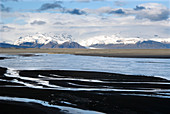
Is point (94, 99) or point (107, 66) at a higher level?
point (94, 99)

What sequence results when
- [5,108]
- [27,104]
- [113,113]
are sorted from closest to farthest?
[113,113], [5,108], [27,104]

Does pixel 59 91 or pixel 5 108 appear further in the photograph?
pixel 59 91

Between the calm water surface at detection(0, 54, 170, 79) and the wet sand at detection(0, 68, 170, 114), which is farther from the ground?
the wet sand at detection(0, 68, 170, 114)

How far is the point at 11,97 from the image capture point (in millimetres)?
16750

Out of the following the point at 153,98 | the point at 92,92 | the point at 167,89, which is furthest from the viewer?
the point at 167,89

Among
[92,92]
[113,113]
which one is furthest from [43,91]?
[113,113]

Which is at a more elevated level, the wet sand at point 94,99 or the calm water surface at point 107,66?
the wet sand at point 94,99

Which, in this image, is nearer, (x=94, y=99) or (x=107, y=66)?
(x=94, y=99)

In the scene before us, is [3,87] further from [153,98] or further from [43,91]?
[153,98]

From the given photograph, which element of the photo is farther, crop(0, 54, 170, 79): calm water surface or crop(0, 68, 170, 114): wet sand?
crop(0, 54, 170, 79): calm water surface

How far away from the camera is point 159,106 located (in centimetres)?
1430

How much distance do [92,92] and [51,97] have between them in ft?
10.3

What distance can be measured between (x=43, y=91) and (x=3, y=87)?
377cm

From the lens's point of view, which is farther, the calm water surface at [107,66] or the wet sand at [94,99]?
the calm water surface at [107,66]
